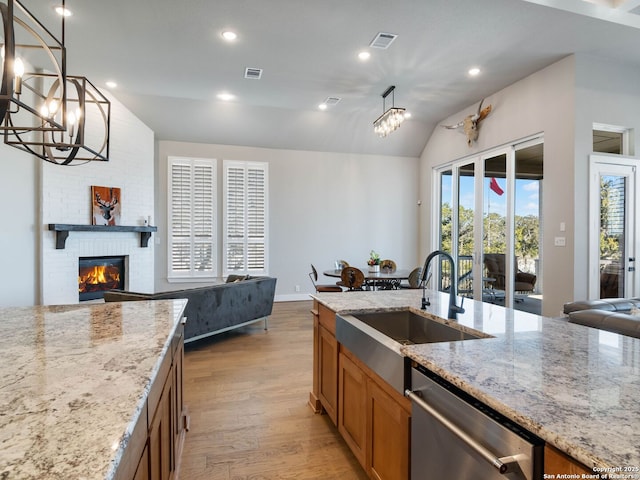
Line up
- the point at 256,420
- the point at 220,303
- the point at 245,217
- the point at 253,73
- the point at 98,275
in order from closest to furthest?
the point at 256,420
the point at 220,303
the point at 253,73
the point at 98,275
the point at 245,217

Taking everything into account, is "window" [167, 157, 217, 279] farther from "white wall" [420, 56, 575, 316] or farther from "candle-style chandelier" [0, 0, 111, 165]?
"white wall" [420, 56, 575, 316]

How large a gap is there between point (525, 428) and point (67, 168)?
606cm

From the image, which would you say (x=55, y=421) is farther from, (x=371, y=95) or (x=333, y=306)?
(x=371, y=95)

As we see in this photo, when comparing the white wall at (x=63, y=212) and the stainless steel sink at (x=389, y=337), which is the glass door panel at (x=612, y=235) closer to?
the stainless steel sink at (x=389, y=337)

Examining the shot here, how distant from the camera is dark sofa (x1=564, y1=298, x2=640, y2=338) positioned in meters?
2.09

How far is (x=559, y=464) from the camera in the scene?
2.47ft

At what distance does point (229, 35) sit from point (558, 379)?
4142 mm

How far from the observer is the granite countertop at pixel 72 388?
0.66 metres

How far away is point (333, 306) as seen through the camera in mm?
2238

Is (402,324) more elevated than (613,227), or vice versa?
(613,227)

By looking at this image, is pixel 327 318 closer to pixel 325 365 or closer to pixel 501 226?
pixel 325 365

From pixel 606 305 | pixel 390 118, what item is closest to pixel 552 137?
pixel 390 118

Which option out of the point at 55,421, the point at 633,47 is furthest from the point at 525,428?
the point at 633,47

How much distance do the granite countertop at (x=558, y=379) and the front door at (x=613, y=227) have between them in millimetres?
3439
